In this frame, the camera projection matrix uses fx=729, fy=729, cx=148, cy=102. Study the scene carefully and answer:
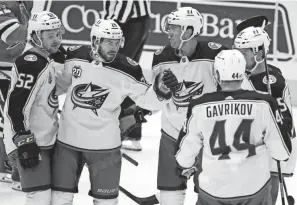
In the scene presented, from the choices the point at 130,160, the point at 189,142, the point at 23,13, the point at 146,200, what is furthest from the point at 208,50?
the point at 130,160

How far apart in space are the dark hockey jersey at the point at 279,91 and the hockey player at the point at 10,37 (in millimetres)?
1617

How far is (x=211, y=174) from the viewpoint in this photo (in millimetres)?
3143

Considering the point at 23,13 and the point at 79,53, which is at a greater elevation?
the point at 23,13

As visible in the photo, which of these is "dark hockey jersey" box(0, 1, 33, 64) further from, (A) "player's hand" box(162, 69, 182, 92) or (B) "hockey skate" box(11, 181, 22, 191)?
(A) "player's hand" box(162, 69, 182, 92)

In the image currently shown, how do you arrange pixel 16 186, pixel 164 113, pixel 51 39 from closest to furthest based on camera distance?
pixel 51 39 → pixel 164 113 → pixel 16 186

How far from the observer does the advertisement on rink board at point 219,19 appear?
22.5ft

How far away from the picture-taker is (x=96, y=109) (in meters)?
3.59

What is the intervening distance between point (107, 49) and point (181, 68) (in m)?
0.44

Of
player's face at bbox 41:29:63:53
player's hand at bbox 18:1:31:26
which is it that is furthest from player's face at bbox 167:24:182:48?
player's hand at bbox 18:1:31:26

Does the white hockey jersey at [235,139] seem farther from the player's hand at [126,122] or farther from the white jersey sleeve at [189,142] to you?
the player's hand at [126,122]

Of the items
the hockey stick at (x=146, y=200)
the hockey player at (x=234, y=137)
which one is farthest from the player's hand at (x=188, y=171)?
the hockey stick at (x=146, y=200)

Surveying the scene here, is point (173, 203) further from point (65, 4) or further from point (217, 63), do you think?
point (65, 4)

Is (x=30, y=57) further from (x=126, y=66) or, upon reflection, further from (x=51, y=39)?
(x=126, y=66)

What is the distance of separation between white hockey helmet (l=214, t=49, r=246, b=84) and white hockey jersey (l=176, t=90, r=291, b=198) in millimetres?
68
